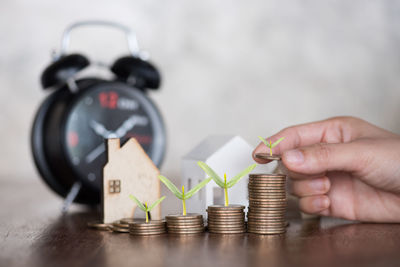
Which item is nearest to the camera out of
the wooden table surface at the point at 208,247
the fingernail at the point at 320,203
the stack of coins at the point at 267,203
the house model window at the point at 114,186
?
the wooden table surface at the point at 208,247

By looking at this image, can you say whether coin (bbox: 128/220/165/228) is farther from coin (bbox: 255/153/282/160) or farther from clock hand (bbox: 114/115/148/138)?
clock hand (bbox: 114/115/148/138)

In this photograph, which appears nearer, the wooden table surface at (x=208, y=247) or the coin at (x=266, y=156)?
the wooden table surface at (x=208, y=247)

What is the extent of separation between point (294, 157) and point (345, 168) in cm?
14

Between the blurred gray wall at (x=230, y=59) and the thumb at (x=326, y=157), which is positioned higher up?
the blurred gray wall at (x=230, y=59)

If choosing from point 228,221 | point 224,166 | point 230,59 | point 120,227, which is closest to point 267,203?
point 228,221

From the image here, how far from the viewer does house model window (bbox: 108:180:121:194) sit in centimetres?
109

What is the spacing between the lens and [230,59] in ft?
10.2

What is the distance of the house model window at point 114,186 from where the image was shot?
1090 millimetres

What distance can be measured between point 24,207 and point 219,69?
1.71 metres

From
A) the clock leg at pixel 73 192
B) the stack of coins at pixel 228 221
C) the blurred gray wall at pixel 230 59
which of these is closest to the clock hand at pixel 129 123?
the clock leg at pixel 73 192

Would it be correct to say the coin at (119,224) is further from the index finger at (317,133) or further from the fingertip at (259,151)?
the index finger at (317,133)

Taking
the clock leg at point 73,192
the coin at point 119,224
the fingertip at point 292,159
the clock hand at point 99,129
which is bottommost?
the coin at point 119,224

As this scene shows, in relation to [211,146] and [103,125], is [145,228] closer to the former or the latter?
[211,146]

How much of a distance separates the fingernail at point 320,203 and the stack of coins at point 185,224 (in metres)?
0.35
